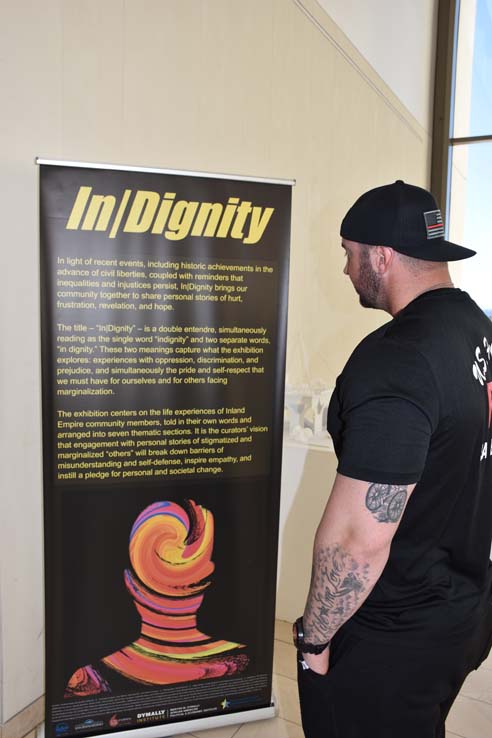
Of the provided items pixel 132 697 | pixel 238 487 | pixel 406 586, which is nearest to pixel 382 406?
pixel 406 586

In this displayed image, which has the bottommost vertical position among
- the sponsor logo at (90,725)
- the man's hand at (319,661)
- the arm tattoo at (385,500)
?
the sponsor logo at (90,725)

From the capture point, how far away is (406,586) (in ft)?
3.68

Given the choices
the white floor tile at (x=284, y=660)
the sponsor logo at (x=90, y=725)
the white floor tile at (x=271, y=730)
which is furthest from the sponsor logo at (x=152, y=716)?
the white floor tile at (x=284, y=660)

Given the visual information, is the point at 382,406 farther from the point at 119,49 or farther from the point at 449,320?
the point at 119,49

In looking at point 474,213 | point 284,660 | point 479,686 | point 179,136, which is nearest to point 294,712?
point 284,660

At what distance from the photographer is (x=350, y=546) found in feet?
3.45

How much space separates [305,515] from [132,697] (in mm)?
1170

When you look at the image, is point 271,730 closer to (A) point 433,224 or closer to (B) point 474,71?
(A) point 433,224

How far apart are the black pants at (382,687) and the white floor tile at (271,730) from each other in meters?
0.99

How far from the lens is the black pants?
1117mm

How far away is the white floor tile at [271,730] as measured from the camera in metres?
2.04

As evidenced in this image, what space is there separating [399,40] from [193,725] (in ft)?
14.0

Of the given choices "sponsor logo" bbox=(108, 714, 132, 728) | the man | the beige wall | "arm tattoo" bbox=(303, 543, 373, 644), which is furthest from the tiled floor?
"arm tattoo" bbox=(303, 543, 373, 644)

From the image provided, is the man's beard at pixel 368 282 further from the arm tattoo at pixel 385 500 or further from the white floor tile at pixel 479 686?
the white floor tile at pixel 479 686
